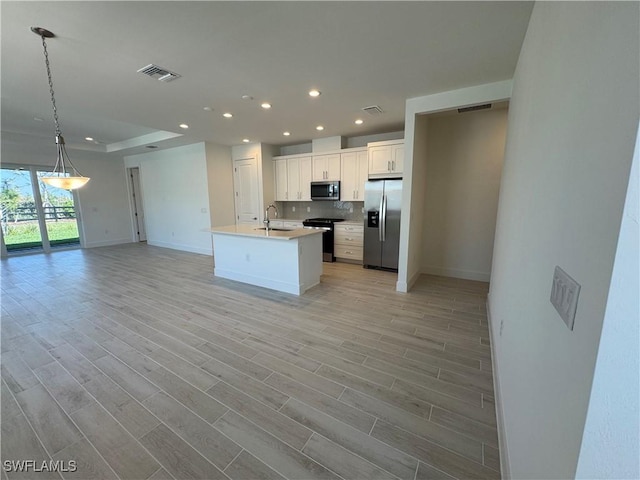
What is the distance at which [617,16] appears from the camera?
60cm

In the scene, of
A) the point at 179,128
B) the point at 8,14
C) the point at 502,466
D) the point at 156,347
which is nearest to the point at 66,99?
the point at 179,128

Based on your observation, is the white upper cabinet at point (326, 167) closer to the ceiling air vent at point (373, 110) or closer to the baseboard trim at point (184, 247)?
the ceiling air vent at point (373, 110)

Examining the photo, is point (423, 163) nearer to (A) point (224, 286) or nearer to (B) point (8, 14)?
(A) point (224, 286)

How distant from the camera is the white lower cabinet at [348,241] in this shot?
530 cm

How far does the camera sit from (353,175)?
211 inches

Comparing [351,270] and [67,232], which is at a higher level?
[67,232]

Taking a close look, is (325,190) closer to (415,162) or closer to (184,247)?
(415,162)

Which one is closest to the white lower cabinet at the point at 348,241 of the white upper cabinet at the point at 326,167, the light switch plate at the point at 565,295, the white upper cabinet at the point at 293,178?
the white upper cabinet at the point at 326,167

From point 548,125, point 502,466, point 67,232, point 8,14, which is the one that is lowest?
point 502,466

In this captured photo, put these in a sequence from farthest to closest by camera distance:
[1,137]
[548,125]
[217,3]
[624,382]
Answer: [1,137] < [217,3] < [548,125] < [624,382]

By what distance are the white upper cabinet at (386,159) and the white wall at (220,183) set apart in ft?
12.3

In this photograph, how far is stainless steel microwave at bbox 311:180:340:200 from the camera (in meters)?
5.54

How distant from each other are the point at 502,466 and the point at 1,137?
32.3 ft

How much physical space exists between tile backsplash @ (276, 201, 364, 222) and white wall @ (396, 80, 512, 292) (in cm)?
182
